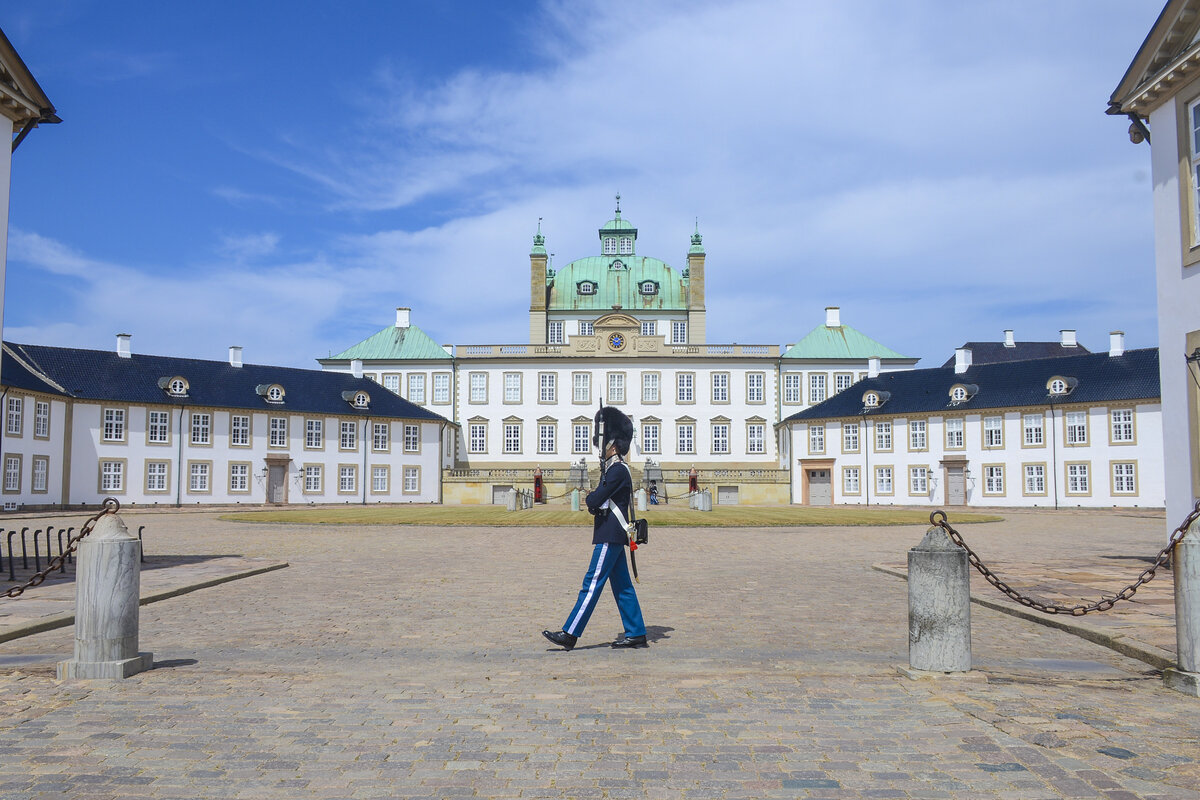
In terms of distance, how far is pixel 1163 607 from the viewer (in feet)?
35.6

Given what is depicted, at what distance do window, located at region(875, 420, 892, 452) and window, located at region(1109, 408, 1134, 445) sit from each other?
12808 millimetres

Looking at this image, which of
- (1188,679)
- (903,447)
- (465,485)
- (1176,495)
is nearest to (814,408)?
(903,447)

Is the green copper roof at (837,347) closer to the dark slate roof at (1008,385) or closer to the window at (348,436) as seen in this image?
the dark slate roof at (1008,385)

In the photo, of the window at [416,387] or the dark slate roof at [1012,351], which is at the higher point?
the dark slate roof at [1012,351]

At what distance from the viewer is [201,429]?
5509 centimetres

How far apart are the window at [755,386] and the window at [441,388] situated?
21.9m

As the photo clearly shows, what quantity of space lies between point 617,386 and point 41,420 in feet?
119

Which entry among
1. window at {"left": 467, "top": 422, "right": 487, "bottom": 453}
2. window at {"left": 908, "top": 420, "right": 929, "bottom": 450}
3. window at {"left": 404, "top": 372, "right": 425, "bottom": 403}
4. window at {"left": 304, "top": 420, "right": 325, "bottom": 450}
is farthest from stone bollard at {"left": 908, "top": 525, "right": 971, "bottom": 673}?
window at {"left": 404, "top": 372, "right": 425, "bottom": 403}

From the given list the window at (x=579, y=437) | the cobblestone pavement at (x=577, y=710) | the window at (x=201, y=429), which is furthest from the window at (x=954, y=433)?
the cobblestone pavement at (x=577, y=710)

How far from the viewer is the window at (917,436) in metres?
56.2

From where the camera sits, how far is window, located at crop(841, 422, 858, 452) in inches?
2346

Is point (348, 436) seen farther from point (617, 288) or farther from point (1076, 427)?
point (1076, 427)

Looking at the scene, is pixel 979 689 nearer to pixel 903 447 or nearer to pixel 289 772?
pixel 289 772

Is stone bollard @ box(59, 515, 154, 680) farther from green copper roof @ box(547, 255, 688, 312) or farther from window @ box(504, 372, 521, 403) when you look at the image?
green copper roof @ box(547, 255, 688, 312)
